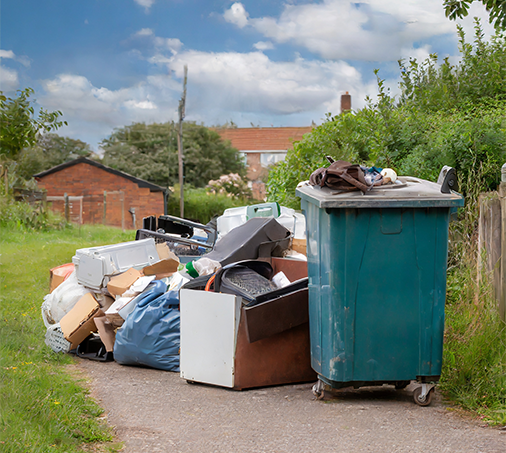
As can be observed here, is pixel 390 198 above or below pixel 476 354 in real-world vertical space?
above

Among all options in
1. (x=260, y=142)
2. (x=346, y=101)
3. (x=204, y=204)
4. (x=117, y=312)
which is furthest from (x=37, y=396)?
(x=260, y=142)

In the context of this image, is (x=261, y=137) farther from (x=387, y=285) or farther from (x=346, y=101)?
(x=387, y=285)

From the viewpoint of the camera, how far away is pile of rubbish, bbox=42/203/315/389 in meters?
3.88

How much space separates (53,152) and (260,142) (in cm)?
1730

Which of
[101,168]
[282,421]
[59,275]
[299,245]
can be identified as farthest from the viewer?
[101,168]

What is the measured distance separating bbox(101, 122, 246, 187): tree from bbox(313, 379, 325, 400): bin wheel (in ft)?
113

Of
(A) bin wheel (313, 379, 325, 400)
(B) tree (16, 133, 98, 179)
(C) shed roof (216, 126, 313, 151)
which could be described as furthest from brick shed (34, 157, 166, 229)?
(A) bin wheel (313, 379, 325, 400)

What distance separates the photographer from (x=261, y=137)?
160 feet

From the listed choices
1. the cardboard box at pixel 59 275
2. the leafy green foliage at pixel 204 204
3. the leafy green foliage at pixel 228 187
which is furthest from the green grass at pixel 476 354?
the leafy green foliage at pixel 228 187

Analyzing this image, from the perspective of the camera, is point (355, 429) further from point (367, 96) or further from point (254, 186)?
point (254, 186)

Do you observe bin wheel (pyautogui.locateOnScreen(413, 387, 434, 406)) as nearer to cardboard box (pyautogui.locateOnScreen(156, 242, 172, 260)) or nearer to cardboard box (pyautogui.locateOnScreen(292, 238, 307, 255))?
cardboard box (pyautogui.locateOnScreen(292, 238, 307, 255))

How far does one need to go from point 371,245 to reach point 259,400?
129 cm

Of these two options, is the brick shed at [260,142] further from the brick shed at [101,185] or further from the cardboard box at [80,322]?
the cardboard box at [80,322]

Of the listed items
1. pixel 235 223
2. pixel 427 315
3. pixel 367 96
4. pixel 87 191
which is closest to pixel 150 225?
pixel 235 223
